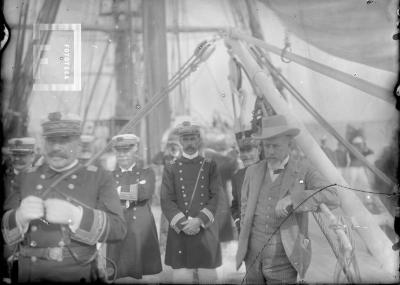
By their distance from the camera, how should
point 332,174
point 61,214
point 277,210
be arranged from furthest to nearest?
1. point 332,174
2. point 277,210
3. point 61,214

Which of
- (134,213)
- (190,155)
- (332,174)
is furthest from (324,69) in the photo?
(134,213)

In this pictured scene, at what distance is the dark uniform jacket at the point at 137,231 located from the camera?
6.68 ft

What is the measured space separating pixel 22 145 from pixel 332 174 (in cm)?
170

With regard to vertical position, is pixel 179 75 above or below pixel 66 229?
above

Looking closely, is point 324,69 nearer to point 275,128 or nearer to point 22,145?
point 275,128

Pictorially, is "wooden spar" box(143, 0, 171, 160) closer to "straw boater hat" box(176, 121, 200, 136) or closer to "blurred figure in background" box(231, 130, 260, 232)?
"straw boater hat" box(176, 121, 200, 136)

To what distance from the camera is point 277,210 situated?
6.52ft

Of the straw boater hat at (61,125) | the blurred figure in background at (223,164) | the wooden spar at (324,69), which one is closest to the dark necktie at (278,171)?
the blurred figure in background at (223,164)

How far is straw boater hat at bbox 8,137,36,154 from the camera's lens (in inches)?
79.0

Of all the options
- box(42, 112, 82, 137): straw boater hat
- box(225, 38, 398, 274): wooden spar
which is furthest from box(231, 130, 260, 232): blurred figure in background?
box(42, 112, 82, 137): straw boater hat

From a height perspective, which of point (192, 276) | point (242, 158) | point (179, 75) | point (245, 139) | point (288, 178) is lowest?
point (192, 276)

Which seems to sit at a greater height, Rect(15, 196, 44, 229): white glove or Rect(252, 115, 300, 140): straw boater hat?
Rect(252, 115, 300, 140): straw boater hat

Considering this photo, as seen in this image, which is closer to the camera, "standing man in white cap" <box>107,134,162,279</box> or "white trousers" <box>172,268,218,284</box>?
"standing man in white cap" <box>107,134,162,279</box>

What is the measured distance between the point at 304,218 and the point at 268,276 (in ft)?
1.20
